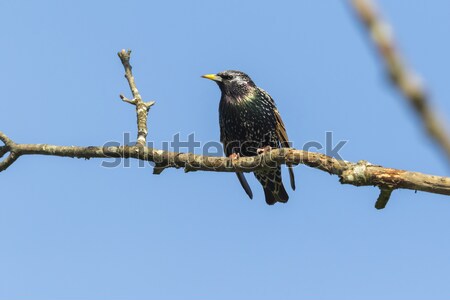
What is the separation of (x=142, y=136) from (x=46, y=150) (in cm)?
89

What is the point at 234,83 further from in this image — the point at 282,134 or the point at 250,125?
the point at 282,134

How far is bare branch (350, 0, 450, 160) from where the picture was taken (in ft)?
1.39

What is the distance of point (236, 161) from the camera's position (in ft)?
16.8

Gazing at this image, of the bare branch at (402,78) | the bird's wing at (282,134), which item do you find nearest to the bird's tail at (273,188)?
the bird's wing at (282,134)

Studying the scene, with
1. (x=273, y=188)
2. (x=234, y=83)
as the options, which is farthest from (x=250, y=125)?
(x=273, y=188)

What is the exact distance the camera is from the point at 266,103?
764 cm

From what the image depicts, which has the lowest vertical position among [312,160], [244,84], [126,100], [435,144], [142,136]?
[435,144]

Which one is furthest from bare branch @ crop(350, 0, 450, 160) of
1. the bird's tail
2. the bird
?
the bird's tail

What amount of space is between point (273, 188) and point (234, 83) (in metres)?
1.53

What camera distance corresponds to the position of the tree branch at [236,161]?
3.95 m

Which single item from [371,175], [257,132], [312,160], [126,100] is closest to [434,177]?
[371,175]

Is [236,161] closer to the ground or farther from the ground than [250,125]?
closer to the ground

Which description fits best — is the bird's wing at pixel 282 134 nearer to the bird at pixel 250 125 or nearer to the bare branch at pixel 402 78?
the bird at pixel 250 125

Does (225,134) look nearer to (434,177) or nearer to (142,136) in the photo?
(142,136)
